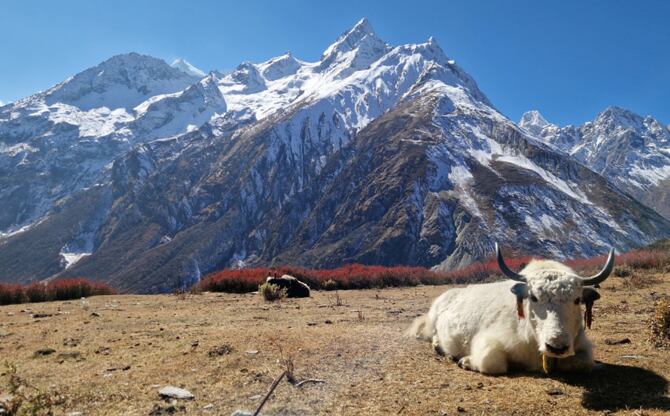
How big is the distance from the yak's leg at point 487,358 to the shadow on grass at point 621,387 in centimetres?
69

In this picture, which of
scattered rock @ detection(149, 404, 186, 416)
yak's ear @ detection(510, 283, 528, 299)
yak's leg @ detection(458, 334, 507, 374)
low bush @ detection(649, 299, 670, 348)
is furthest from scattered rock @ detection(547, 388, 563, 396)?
scattered rock @ detection(149, 404, 186, 416)

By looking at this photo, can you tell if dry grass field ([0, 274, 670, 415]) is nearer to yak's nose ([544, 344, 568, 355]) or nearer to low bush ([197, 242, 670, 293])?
yak's nose ([544, 344, 568, 355])

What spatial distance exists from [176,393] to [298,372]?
1.58 meters

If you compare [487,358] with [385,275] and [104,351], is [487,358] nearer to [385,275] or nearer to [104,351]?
[104,351]

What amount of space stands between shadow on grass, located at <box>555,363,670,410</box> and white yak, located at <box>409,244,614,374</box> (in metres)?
0.23

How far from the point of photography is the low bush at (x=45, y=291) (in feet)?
67.1

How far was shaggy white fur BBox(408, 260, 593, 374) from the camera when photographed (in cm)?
582

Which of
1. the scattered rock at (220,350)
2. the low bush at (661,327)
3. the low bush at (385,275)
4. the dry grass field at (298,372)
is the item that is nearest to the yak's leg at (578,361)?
the dry grass field at (298,372)

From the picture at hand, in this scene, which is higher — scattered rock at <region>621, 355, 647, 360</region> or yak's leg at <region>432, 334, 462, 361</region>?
yak's leg at <region>432, 334, 462, 361</region>

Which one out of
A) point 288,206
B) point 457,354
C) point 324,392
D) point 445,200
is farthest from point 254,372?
point 288,206

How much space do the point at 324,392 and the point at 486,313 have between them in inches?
114

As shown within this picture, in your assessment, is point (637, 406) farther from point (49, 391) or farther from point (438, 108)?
point (438, 108)

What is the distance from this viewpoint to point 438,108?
557 feet

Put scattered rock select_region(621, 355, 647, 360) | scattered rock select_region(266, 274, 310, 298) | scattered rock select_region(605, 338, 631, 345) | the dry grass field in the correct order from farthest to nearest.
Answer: scattered rock select_region(266, 274, 310, 298) < scattered rock select_region(605, 338, 631, 345) < scattered rock select_region(621, 355, 647, 360) < the dry grass field
